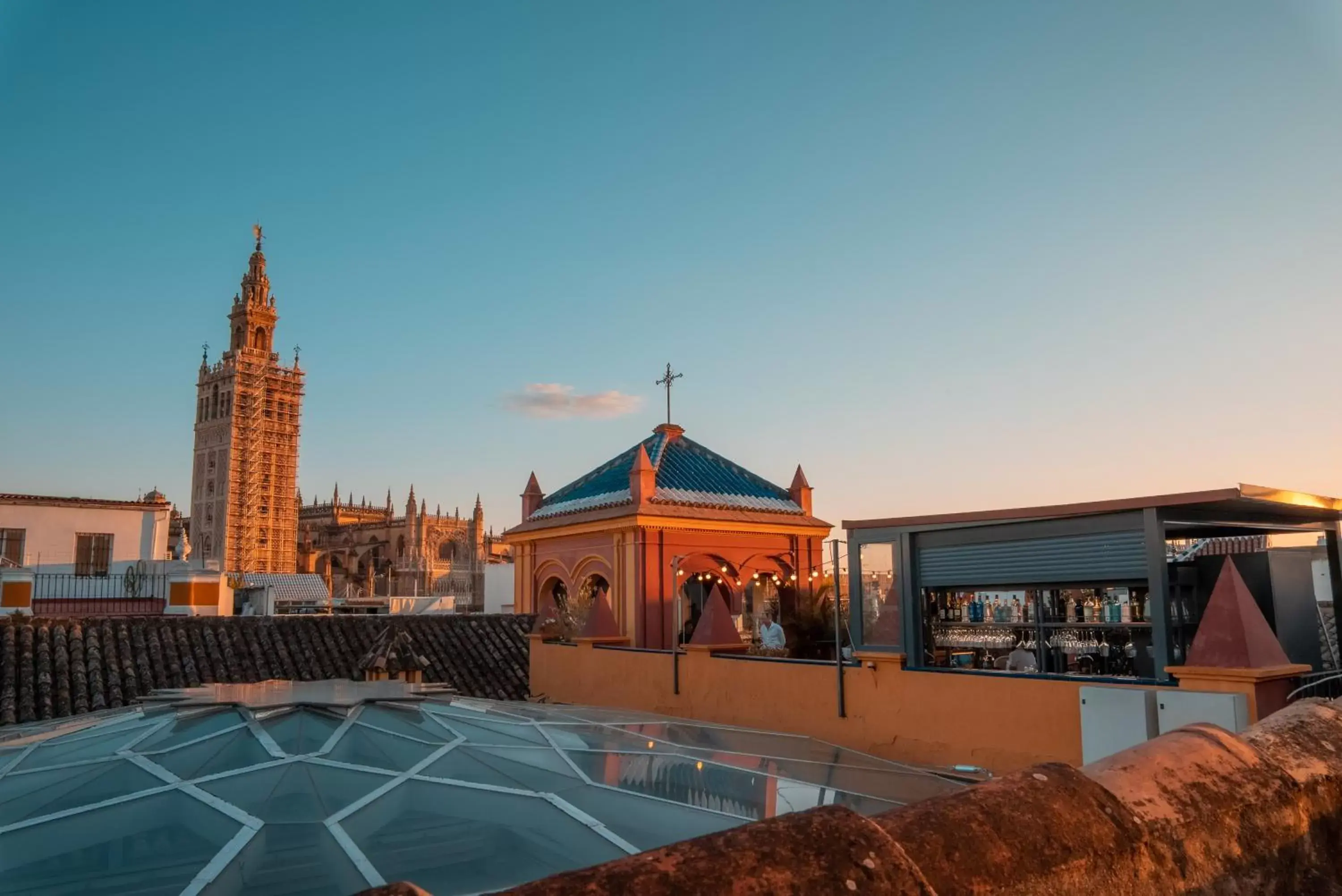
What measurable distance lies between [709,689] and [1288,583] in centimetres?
609

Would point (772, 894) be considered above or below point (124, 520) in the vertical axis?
below

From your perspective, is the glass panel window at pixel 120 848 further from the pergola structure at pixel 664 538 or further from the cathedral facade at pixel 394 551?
the cathedral facade at pixel 394 551

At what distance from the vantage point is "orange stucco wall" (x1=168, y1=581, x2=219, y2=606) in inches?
774

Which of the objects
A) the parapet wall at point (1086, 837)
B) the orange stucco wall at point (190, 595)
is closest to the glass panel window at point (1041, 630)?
the parapet wall at point (1086, 837)

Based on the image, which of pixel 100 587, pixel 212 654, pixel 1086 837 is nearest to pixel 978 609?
pixel 1086 837

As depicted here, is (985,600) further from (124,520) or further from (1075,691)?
(124,520)

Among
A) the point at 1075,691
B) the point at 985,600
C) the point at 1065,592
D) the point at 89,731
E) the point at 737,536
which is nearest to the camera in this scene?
the point at 89,731

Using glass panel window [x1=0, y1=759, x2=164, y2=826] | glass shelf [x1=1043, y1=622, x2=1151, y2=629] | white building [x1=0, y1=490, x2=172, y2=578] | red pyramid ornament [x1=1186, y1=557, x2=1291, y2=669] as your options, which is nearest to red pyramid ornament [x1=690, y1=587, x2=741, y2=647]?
glass shelf [x1=1043, y1=622, x2=1151, y2=629]

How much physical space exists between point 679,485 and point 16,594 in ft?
41.8

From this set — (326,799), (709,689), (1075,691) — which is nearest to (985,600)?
(1075,691)

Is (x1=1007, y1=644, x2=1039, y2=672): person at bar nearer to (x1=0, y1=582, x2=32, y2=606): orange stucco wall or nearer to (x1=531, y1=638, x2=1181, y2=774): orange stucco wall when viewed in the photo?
(x1=531, y1=638, x2=1181, y2=774): orange stucco wall

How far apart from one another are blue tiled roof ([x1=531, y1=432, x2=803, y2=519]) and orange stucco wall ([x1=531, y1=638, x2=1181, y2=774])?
21.9 feet

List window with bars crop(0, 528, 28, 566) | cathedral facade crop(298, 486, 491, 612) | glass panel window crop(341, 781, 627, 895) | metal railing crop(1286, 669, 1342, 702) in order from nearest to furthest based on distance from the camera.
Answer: glass panel window crop(341, 781, 627, 895), metal railing crop(1286, 669, 1342, 702), window with bars crop(0, 528, 28, 566), cathedral facade crop(298, 486, 491, 612)

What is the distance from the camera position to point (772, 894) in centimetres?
144
